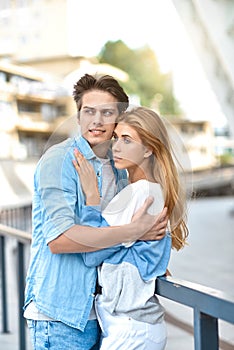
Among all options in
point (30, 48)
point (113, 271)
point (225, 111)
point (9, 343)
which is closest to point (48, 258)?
point (113, 271)

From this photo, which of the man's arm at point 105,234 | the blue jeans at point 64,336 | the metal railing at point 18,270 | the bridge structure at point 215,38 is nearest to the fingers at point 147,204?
the man's arm at point 105,234

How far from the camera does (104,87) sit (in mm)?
1205

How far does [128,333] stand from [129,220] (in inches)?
8.3

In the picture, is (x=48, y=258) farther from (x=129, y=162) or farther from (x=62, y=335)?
(x=129, y=162)

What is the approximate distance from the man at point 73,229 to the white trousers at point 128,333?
0.04 m

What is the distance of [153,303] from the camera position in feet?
4.08

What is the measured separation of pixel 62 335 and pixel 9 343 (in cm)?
212

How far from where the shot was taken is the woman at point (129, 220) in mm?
1170

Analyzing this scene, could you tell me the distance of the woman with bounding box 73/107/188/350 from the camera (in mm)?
1170

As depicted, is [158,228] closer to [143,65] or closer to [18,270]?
[18,270]

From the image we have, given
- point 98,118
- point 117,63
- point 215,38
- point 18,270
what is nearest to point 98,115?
point 98,118

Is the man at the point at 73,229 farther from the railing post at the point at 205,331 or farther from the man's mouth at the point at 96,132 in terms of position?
the railing post at the point at 205,331

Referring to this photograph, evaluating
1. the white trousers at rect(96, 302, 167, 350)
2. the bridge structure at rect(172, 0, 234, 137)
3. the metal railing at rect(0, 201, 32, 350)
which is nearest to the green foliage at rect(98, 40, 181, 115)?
the bridge structure at rect(172, 0, 234, 137)

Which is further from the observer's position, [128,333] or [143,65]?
[143,65]
